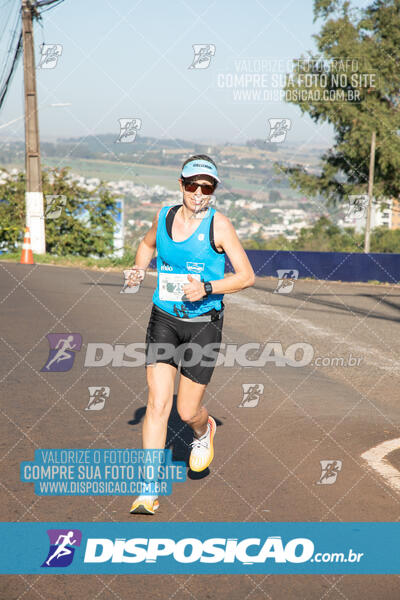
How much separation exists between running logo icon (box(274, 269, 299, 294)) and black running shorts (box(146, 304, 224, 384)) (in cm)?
1620

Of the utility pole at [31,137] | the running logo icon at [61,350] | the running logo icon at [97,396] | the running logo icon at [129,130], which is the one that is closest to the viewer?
the running logo icon at [97,396]

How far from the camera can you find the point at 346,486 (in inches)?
197

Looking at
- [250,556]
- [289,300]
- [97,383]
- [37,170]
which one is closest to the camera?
[250,556]

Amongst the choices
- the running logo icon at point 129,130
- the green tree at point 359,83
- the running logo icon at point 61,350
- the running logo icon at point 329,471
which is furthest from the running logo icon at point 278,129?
the green tree at point 359,83

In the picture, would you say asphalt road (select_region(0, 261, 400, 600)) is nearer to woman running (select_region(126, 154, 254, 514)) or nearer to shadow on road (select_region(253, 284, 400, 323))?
woman running (select_region(126, 154, 254, 514))

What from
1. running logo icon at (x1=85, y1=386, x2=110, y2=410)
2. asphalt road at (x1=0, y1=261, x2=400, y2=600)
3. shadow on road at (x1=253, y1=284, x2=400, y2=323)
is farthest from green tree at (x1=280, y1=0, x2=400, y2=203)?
running logo icon at (x1=85, y1=386, x2=110, y2=410)

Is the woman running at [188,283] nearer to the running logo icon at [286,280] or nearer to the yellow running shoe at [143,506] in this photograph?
the yellow running shoe at [143,506]

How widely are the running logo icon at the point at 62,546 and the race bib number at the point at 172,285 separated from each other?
4.87 feet

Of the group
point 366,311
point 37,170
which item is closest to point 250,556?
point 366,311

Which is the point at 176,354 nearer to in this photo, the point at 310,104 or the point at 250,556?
the point at 250,556

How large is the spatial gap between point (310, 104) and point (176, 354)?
43.2 meters

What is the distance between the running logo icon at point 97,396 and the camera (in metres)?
7.16

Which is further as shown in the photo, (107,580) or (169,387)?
(169,387)

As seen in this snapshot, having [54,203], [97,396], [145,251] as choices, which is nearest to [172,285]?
[145,251]
